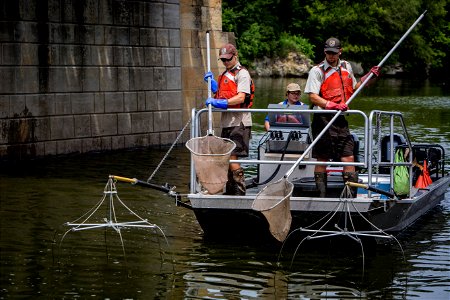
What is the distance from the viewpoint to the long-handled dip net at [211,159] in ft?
39.0

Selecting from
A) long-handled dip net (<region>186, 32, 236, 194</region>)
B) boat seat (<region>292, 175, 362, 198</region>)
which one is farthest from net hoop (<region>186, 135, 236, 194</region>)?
boat seat (<region>292, 175, 362, 198</region>)

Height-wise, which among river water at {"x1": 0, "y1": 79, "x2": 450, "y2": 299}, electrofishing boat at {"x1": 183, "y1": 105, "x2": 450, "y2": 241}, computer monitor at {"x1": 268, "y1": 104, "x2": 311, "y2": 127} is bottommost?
river water at {"x1": 0, "y1": 79, "x2": 450, "y2": 299}

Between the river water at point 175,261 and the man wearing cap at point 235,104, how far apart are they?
0.65 m

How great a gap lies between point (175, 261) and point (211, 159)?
1.05 meters

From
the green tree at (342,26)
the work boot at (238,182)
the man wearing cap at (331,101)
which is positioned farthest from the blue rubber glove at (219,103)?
the green tree at (342,26)

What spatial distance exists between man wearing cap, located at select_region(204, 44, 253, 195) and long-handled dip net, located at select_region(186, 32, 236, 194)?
552 millimetres

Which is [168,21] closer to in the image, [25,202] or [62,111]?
[62,111]

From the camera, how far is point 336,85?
12.6 metres

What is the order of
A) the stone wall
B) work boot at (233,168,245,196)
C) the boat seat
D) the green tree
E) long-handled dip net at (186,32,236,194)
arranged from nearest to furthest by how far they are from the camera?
long-handled dip net at (186,32,236,194), work boot at (233,168,245,196), the boat seat, the stone wall, the green tree

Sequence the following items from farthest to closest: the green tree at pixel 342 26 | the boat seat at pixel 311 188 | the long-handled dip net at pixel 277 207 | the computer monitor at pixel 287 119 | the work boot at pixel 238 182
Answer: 1. the green tree at pixel 342 26
2. the computer monitor at pixel 287 119
3. the boat seat at pixel 311 188
4. the work boot at pixel 238 182
5. the long-handled dip net at pixel 277 207

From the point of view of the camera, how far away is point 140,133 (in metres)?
23.3

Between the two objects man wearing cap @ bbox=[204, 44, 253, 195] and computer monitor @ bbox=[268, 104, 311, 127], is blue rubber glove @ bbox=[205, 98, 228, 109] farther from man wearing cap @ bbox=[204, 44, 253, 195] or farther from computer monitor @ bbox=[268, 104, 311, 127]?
computer monitor @ bbox=[268, 104, 311, 127]

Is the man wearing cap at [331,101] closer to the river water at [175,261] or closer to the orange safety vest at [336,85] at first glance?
the orange safety vest at [336,85]

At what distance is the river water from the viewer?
34.0ft
